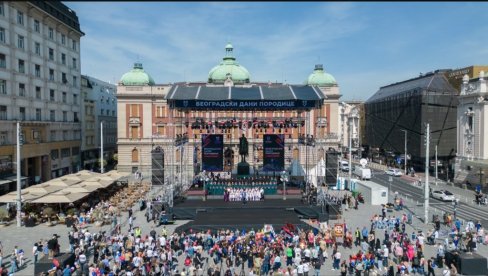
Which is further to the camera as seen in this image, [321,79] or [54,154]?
[321,79]

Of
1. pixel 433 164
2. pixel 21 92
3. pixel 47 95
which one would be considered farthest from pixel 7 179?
pixel 433 164

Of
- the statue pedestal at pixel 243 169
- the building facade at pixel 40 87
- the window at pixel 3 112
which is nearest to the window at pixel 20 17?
the building facade at pixel 40 87

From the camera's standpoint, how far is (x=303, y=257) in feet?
71.6

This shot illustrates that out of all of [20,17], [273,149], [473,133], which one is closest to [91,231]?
[273,149]

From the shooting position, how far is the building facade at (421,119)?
65750 millimetres

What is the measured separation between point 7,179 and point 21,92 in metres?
11.4

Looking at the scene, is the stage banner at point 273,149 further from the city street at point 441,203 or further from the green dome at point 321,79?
the green dome at point 321,79

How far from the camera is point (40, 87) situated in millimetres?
50719

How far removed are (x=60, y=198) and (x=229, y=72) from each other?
42.3 meters

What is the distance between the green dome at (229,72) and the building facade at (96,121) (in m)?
19.4

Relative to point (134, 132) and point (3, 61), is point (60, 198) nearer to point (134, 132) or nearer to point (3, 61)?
point (3, 61)

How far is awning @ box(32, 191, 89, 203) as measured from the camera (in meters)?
31.4

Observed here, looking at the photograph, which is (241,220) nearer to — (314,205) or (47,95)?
(314,205)

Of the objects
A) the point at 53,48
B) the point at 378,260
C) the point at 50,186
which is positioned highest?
the point at 53,48
